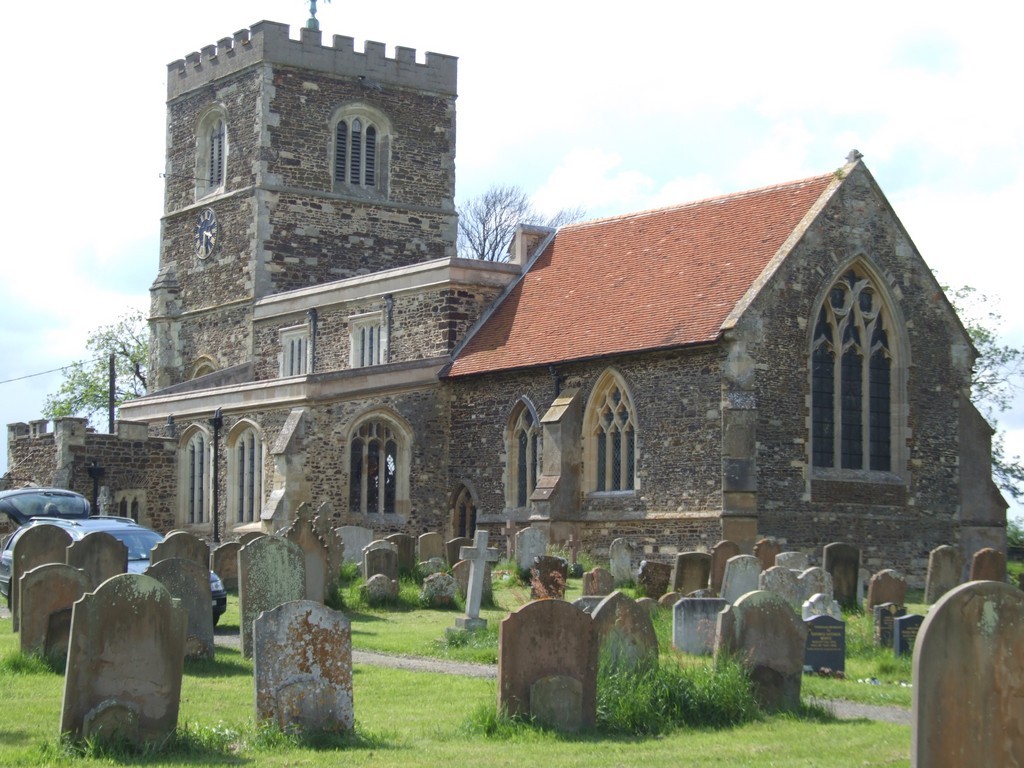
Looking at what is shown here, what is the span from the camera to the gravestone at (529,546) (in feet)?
89.6

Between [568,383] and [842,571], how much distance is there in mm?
9226

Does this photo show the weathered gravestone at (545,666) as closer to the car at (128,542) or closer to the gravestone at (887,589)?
the car at (128,542)

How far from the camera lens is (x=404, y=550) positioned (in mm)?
26672

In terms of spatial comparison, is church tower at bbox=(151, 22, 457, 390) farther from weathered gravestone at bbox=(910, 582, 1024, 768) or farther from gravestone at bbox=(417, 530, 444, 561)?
weathered gravestone at bbox=(910, 582, 1024, 768)

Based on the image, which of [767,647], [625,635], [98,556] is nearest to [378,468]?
[98,556]

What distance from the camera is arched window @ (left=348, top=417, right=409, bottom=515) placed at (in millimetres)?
33062

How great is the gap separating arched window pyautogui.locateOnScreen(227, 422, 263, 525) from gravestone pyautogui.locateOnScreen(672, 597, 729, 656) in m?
17.9

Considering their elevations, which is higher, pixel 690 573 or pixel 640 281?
pixel 640 281

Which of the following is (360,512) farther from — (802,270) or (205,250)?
(205,250)

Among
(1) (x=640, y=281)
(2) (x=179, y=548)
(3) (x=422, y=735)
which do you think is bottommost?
(3) (x=422, y=735)

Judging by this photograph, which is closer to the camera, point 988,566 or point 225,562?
point 225,562

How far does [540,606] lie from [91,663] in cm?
346

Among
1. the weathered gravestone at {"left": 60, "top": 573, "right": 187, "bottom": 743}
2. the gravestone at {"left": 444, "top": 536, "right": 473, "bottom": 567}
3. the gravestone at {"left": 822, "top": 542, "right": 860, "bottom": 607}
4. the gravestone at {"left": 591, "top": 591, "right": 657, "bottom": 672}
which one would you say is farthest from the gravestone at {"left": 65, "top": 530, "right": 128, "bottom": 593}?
the gravestone at {"left": 822, "top": 542, "right": 860, "bottom": 607}

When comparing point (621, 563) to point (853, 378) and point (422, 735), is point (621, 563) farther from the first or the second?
point (422, 735)
